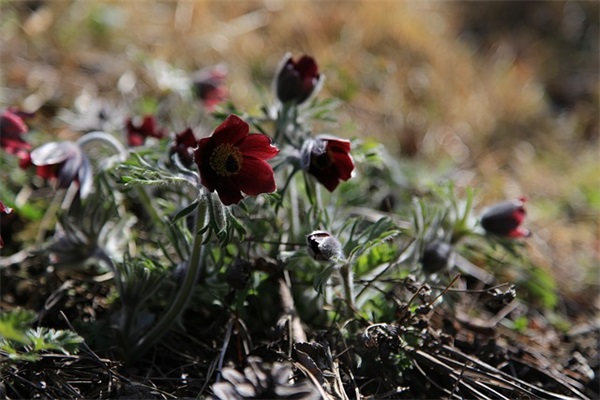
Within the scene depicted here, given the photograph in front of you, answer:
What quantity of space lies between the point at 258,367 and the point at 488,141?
254 centimetres

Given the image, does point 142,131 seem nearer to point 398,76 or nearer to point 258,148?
point 258,148

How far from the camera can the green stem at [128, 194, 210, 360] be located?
1422 mm

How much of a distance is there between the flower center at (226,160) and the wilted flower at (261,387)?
38cm

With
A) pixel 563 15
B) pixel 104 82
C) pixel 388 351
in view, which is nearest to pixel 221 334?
pixel 388 351

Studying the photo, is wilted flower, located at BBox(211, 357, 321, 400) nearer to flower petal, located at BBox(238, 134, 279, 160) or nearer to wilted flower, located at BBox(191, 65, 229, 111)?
flower petal, located at BBox(238, 134, 279, 160)

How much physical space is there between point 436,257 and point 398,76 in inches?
85.3

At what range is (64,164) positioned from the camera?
1.70 meters

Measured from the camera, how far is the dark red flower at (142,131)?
1927 millimetres

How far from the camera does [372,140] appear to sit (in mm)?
1821

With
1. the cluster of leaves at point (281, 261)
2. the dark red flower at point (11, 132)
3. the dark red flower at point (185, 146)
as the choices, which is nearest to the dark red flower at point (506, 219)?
the cluster of leaves at point (281, 261)

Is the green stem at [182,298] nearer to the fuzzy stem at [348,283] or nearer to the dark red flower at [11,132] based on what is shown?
the fuzzy stem at [348,283]

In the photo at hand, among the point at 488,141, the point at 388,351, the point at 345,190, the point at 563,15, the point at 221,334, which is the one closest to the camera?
the point at 388,351

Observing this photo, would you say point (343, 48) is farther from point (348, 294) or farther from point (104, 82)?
point (348, 294)

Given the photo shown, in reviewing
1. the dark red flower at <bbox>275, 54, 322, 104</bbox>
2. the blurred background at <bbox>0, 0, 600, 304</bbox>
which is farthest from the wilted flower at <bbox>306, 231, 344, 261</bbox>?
the blurred background at <bbox>0, 0, 600, 304</bbox>
